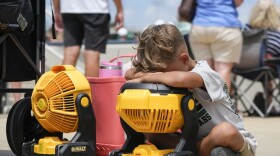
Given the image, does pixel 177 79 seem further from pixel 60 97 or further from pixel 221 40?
pixel 221 40

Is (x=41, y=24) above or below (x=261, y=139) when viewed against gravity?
above

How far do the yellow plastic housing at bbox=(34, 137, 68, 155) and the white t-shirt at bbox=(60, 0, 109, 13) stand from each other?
92.6 inches

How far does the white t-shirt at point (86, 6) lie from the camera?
6.32 m

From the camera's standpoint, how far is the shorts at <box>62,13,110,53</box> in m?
6.31

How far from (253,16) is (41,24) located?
15.1 feet

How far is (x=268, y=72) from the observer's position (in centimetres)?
856

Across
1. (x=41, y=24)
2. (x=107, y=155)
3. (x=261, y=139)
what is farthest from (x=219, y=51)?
(x=107, y=155)

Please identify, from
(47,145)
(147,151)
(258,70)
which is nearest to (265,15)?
(258,70)

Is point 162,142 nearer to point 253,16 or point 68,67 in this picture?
point 68,67

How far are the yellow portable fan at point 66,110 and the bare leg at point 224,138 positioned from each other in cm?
62

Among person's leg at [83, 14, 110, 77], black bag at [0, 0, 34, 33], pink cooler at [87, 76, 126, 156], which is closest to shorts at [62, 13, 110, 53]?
person's leg at [83, 14, 110, 77]

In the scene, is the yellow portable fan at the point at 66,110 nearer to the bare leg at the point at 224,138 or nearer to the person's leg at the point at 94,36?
the bare leg at the point at 224,138

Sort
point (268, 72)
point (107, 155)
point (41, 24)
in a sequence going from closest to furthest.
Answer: point (107, 155) < point (41, 24) < point (268, 72)

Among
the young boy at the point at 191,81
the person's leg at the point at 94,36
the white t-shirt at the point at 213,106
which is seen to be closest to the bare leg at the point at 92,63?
the person's leg at the point at 94,36
